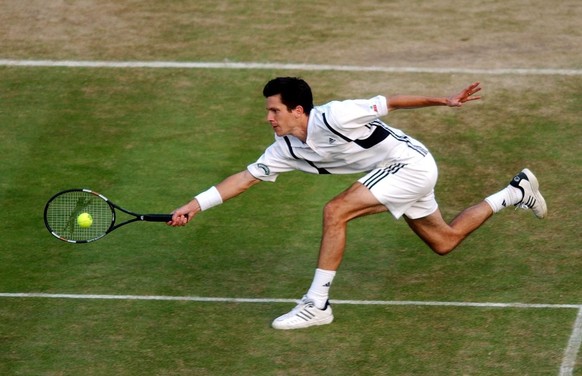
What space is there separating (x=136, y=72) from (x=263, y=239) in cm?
476

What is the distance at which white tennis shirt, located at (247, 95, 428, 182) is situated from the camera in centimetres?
1111

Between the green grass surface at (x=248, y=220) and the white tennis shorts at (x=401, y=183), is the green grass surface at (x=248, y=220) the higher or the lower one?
the lower one

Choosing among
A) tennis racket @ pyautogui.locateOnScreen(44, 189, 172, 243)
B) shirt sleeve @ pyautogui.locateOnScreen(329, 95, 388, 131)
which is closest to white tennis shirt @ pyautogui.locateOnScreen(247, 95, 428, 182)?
shirt sleeve @ pyautogui.locateOnScreen(329, 95, 388, 131)

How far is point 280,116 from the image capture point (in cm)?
1122

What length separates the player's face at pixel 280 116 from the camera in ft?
36.8

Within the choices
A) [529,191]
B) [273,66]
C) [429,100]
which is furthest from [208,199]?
[273,66]

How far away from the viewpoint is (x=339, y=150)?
448 inches

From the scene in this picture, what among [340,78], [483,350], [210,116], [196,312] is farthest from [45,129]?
[483,350]

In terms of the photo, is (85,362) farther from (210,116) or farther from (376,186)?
(210,116)

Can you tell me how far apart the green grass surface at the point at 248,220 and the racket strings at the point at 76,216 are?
2.02 ft

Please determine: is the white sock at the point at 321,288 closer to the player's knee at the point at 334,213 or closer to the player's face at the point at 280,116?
the player's knee at the point at 334,213

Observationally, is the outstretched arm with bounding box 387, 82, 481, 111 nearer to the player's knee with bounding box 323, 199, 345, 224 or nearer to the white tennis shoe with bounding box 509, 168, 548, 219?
the player's knee with bounding box 323, 199, 345, 224

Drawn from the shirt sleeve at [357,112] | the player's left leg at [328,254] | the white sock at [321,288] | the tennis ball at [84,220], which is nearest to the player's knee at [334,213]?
the player's left leg at [328,254]

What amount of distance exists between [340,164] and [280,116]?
0.75 metres
